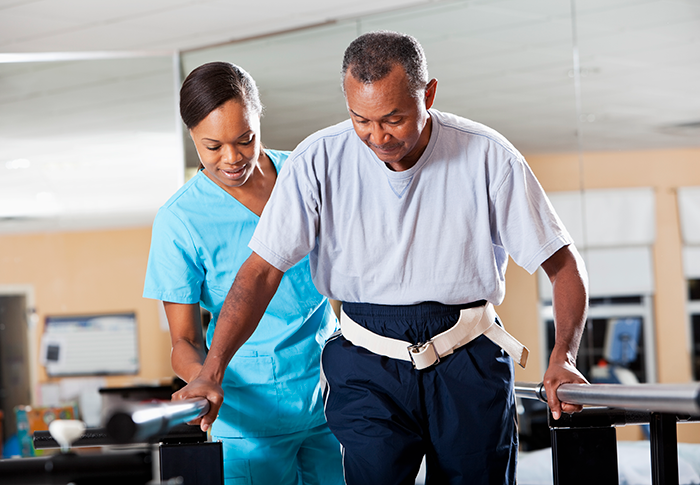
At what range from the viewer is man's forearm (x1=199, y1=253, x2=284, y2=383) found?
143 cm

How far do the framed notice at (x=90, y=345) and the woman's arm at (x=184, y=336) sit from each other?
4154mm

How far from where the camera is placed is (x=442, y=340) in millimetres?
1370

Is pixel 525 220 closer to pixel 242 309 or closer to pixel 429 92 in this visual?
pixel 429 92

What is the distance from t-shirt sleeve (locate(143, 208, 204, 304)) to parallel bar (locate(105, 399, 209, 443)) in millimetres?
813

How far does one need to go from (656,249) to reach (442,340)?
3.94 metres

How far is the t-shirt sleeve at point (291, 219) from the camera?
1.45 meters

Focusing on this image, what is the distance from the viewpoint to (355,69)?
1290 millimetres

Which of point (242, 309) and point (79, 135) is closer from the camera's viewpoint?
point (242, 309)

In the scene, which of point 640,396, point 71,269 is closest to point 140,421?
point 640,396

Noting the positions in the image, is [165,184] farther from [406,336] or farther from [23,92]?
[406,336]

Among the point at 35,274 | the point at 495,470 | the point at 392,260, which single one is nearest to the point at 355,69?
the point at 392,260

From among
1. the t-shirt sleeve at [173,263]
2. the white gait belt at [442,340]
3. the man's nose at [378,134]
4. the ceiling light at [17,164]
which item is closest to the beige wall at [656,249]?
the t-shirt sleeve at [173,263]

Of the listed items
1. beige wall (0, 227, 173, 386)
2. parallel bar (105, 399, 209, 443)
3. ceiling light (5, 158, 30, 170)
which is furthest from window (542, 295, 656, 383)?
ceiling light (5, 158, 30, 170)

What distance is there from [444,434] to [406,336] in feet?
0.64
